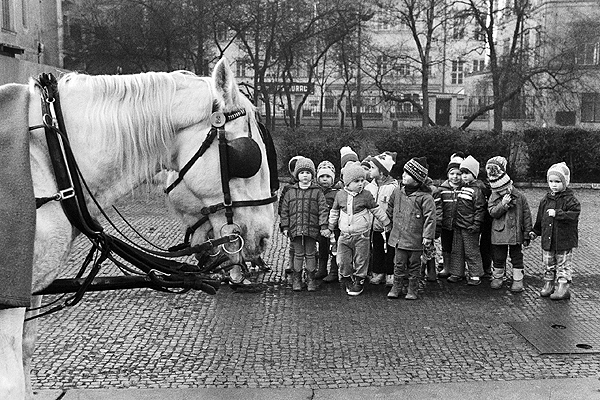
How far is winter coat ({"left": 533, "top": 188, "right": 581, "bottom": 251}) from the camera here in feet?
24.2

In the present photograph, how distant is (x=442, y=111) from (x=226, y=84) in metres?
A: 43.3

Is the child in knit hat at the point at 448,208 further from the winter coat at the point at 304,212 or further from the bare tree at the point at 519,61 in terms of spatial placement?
the bare tree at the point at 519,61

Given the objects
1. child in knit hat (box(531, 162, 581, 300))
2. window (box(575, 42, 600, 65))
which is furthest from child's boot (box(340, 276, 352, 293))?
window (box(575, 42, 600, 65))

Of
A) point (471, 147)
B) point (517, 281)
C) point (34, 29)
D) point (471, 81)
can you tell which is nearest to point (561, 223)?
point (517, 281)

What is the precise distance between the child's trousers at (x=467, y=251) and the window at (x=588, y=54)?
2208 cm

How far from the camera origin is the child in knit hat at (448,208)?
8.19 metres

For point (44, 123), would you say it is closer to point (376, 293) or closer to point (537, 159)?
point (376, 293)

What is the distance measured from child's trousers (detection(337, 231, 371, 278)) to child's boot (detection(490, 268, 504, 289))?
156 centimetres

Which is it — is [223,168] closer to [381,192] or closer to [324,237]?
[324,237]

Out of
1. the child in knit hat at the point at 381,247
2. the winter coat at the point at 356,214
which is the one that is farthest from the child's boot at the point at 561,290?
the winter coat at the point at 356,214

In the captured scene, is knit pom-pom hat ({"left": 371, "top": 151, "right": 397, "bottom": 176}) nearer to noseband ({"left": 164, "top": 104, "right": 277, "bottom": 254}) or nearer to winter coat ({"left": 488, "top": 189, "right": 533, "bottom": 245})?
winter coat ({"left": 488, "top": 189, "right": 533, "bottom": 245})

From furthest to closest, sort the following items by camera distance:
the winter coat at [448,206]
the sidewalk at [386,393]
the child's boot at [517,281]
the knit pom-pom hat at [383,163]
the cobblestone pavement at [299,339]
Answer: the knit pom-pom hat at [383,163] < the winter coat at [448,206] < the child's boot at [517,281] < the cobblestone pavement at [299,339] < the sidewalk at [386,393]

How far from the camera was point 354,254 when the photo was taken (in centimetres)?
777

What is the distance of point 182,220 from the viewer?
10.5 ft
